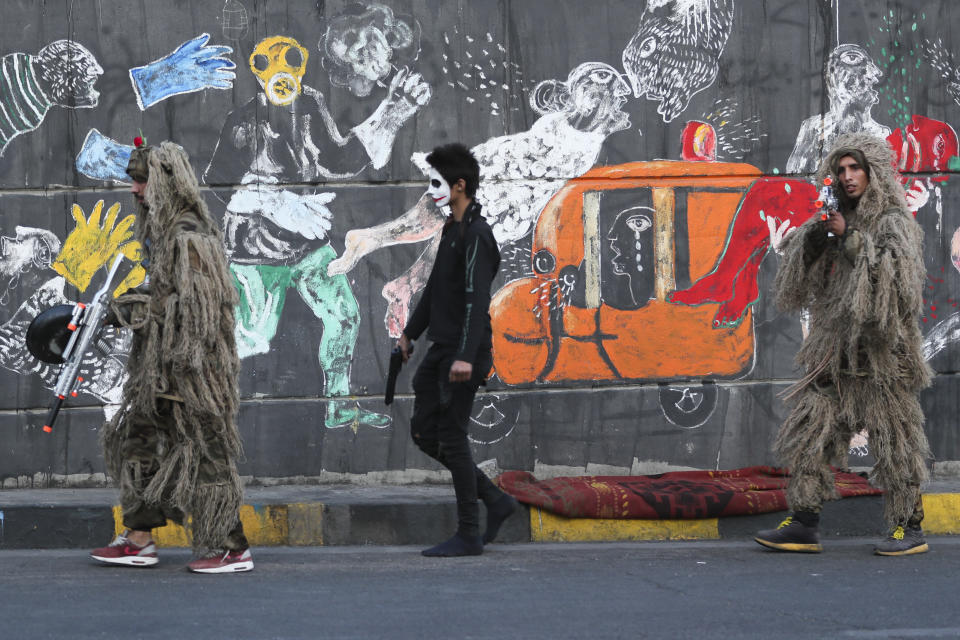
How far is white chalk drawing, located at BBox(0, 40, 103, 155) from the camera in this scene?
730 cm

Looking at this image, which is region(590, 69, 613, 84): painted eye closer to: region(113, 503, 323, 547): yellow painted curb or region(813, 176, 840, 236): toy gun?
region(813, 176, 840, 236): toy gun

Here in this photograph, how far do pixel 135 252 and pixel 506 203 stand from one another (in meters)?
2.11

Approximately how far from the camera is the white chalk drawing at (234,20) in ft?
24.2

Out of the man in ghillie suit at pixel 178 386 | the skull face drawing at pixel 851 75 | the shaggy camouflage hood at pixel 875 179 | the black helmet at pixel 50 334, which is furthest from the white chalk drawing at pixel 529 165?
the black helmet at pixel 50 334

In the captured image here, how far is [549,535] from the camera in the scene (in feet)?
21.8

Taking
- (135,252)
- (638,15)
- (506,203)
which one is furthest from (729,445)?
(135,252)

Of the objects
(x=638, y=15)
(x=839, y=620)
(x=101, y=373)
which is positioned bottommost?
(x=839, y=620)

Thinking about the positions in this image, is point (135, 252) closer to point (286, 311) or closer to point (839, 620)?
point (286, 311)

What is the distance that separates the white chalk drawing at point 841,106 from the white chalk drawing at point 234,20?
128 inches

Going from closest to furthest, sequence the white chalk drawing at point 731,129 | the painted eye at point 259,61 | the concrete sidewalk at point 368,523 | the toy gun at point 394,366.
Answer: the toy gun at point 394,366
the concrete sidewalk at point 368,523
the painted eye at point 259,61
the white chalk drawing at point 731,129

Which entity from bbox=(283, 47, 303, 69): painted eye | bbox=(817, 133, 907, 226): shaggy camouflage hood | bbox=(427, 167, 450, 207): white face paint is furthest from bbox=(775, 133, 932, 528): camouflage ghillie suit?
bbox=(283, 47, 303, 69): painted eye

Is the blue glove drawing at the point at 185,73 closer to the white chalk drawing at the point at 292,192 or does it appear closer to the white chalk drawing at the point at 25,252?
the white chalk drawing at the point at 292,192

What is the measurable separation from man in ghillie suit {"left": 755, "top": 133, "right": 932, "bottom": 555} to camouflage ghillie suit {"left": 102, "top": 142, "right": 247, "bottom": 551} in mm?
2532

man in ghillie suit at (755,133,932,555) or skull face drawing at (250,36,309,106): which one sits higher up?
skull face drawing at (250,36,309,106)
